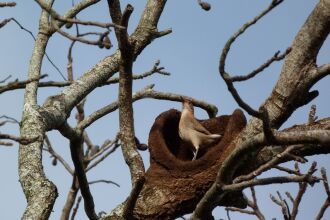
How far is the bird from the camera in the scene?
6066 mm

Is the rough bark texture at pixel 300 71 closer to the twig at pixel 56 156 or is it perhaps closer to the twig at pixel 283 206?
the twig at pixel 283 206

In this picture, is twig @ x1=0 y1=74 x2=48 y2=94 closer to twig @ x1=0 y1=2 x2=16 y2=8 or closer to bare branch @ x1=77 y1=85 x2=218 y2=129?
twig @ x1=0 y1=2 x2=16 y2=8

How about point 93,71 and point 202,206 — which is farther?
point 93,71

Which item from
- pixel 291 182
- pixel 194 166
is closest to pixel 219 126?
pixel 194 166

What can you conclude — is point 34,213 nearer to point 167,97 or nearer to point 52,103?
point 52,103

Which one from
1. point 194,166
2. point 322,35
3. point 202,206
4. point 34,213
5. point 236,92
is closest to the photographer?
point 236,92

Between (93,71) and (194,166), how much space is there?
108 cm

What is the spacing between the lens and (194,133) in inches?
238

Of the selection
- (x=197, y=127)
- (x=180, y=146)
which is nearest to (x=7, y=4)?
(x=197, y=127)

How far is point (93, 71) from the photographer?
5.34 metres

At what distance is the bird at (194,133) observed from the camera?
6.07 meters

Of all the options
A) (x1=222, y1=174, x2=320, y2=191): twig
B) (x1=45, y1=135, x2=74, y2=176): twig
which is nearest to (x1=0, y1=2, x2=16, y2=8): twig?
(x1=222, y1=174, x2=320, y2=191): twig

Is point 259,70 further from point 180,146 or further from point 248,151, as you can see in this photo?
point 180,146

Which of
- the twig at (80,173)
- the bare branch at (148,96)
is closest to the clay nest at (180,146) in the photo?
the bare branch at (148,96)
